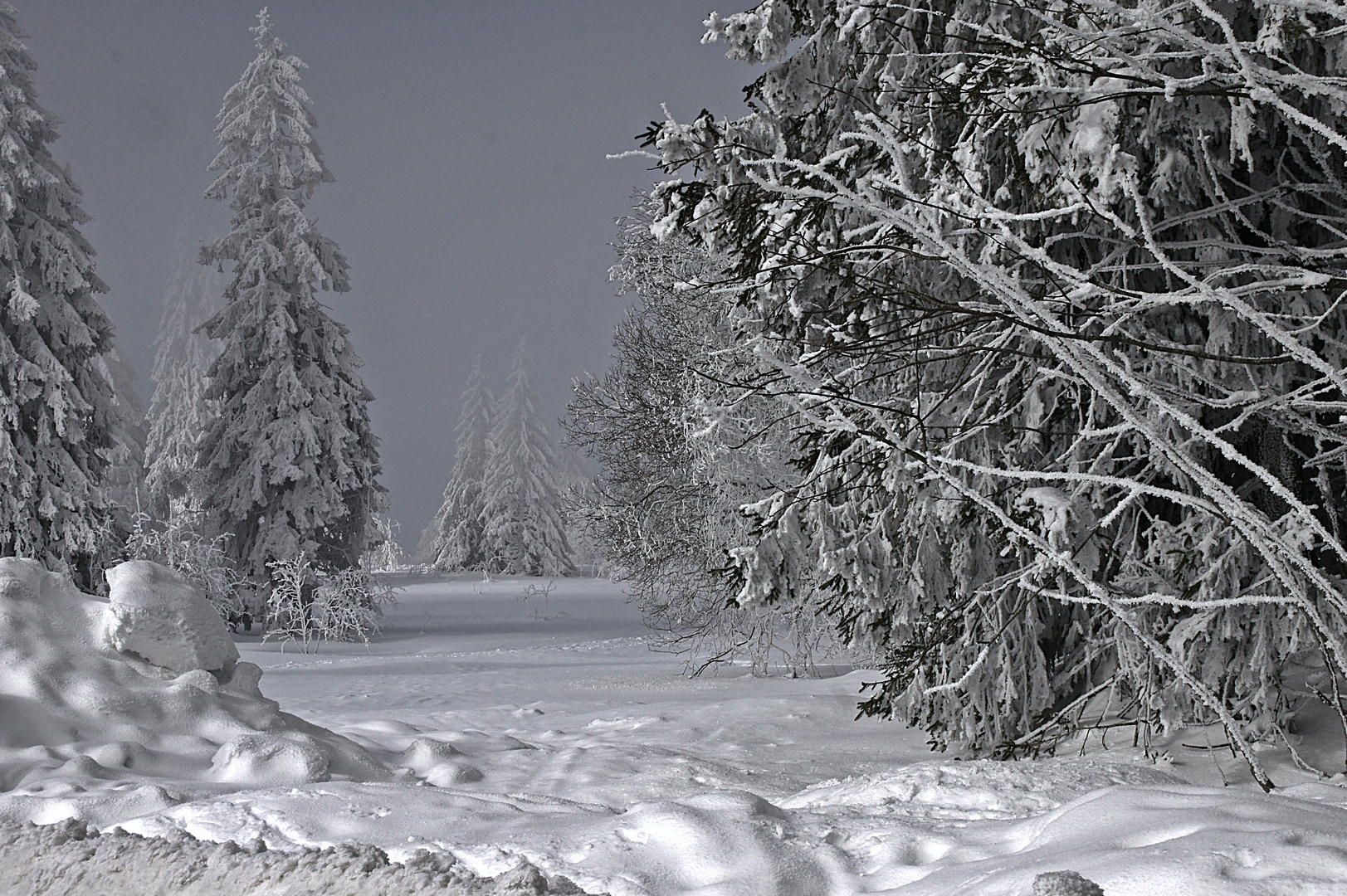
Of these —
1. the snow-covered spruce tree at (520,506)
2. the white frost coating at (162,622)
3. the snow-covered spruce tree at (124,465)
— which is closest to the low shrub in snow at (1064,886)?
the white frost coating at (162,622)

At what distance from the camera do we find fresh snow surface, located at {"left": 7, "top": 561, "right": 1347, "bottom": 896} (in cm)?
217

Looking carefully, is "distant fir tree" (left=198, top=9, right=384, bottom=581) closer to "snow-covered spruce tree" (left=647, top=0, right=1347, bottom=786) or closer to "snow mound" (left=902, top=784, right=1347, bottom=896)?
"snow-covered spruce tree" (left=647, top=0, right=1347, bottom=786)

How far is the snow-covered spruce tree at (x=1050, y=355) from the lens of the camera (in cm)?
341

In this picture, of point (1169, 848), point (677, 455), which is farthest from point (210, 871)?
point (677, 455)

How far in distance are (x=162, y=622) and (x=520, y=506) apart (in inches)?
1266

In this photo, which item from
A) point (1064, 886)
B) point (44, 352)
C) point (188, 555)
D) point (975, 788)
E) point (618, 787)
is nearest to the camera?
point (1064, 886)

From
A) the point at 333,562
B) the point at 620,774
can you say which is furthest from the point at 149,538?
the point at 620,774

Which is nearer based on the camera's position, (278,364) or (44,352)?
(44,352)

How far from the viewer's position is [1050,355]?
161 inches

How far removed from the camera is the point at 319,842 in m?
2.70

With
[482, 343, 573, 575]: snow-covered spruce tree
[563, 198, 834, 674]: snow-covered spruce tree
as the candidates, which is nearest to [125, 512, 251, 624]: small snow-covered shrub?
[563, 198, 834, 674]: snow-covered spruce tree

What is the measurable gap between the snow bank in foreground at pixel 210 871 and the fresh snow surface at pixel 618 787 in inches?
1.0

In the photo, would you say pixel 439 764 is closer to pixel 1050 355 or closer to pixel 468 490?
pixel 1050 355

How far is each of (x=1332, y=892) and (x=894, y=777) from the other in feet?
6.83
